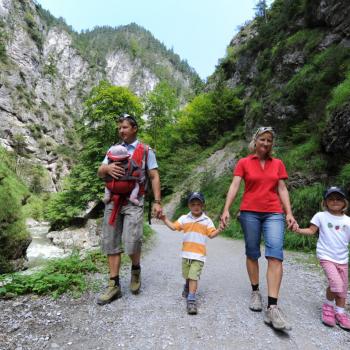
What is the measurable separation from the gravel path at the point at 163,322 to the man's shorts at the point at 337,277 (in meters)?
0.38

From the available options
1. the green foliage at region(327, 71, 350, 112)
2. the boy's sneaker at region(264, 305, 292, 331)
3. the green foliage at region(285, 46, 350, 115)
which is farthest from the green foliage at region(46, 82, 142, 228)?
the boy's sneaker at region(264, 305, 292, 331)

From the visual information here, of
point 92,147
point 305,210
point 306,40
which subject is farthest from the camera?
point 92,147

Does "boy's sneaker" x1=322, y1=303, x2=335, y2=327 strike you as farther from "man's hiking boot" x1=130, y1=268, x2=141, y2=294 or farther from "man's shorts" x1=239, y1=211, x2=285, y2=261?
"man's hiking boot" x1=130, y1=268, x2=141, y2=294

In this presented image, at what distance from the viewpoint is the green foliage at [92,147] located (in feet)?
60.7

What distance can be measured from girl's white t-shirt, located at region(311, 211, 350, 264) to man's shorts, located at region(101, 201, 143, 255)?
6.96 feet

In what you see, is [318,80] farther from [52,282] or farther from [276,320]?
[52,282]

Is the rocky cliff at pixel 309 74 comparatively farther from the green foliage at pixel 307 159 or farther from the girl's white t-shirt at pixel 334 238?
the girl's white t-shirt at pixel 334 238

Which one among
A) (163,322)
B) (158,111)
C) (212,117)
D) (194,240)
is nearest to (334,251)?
(194,240)

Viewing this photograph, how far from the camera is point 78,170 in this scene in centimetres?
1920

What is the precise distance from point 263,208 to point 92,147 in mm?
16813

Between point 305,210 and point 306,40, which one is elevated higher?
point 306,40

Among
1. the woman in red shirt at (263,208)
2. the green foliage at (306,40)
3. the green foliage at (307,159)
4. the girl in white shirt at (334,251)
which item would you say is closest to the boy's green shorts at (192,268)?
the woman in red shirt at (263,208)

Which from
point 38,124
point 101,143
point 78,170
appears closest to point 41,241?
point 78,170

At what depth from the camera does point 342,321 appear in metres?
3.05
